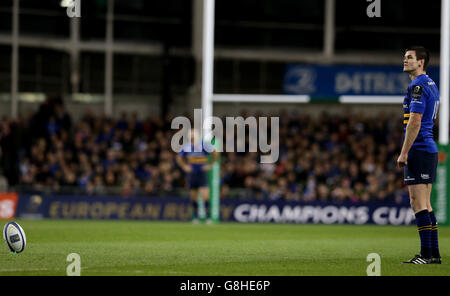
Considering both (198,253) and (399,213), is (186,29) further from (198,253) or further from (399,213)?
(198,253)

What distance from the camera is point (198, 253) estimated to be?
30.0 ft

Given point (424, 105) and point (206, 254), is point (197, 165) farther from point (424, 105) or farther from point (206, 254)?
point (424, 105)

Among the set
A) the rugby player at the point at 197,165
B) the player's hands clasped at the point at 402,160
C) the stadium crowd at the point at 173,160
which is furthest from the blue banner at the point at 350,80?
the player's hands clasped at the point at 402,160

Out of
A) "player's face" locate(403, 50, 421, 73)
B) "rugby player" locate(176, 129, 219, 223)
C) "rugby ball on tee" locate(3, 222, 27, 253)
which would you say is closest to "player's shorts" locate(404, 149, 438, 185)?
"player's face" locate(403, 50, 421, 73)

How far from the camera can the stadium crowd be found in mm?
20094

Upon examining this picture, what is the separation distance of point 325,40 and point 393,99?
10.9 m

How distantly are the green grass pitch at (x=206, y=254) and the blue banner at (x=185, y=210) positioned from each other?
6.38 metres

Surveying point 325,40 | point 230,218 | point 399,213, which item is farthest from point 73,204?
point 325,40

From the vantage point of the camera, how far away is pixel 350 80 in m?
18.8

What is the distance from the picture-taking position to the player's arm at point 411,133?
7.93 metres

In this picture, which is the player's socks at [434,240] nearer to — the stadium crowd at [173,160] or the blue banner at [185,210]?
the blue banner at [185,210]

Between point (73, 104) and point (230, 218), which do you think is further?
point (73, 104)
